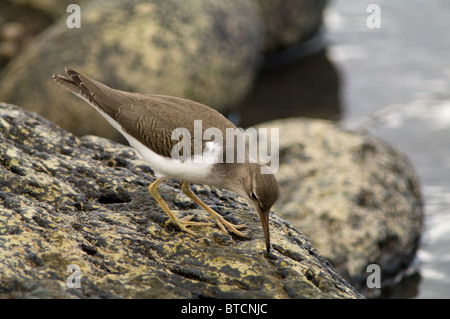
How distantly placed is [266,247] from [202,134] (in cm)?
107

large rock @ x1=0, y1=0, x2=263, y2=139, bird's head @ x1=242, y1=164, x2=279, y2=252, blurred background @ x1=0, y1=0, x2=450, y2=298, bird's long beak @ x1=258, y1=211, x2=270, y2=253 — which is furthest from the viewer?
blurred background @ x1=0, y1=0, x2=450, y2=298

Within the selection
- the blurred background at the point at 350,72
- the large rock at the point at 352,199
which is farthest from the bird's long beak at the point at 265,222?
the blurred background at the point at 350,72

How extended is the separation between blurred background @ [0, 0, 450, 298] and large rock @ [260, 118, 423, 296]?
2.95 ft

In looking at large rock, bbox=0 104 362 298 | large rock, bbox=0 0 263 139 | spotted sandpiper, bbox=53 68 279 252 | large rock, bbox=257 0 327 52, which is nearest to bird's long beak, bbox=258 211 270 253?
spotted sandpiper, bbox=53 68 279 252

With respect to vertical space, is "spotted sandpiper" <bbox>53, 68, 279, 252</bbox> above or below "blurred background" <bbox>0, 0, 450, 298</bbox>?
below

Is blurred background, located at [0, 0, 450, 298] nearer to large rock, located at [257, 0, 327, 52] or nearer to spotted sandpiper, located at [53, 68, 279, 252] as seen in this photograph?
large rock, located at [257, 0, 327, 52]

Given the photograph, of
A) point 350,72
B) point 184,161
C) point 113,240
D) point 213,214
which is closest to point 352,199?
point 213,214

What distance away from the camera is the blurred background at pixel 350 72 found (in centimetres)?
1095

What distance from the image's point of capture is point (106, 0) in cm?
1131

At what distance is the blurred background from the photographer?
10953mm

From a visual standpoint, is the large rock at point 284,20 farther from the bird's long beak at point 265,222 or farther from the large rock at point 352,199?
the bird's long beak at point 265,222

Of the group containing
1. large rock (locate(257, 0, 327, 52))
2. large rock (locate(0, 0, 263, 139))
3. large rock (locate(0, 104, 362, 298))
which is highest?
large rock (locate(257, 0, 327, 52))

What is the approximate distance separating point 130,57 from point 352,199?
4666 mm
